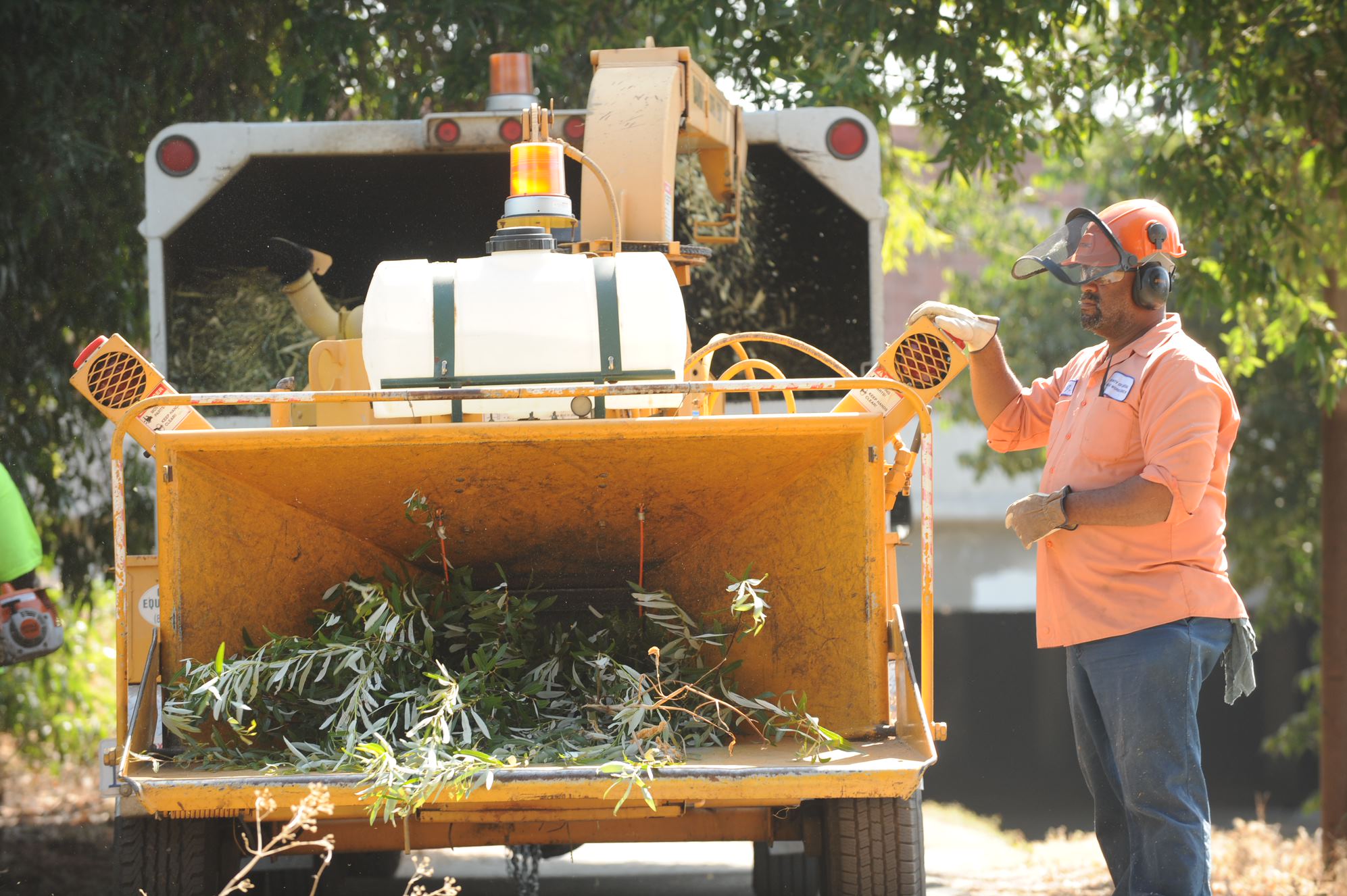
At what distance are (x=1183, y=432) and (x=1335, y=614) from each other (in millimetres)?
4493

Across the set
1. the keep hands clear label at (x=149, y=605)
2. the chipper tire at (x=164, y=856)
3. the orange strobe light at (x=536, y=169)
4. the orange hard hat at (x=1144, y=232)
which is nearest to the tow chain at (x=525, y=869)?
the chipper tire at (x=164, y=856)

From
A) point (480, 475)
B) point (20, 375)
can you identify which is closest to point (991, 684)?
point (20, 375)

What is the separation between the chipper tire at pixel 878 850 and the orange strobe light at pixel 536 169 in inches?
70.3

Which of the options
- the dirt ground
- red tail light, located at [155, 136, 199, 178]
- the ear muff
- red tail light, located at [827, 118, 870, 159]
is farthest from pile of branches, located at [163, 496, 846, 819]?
the dirt ground

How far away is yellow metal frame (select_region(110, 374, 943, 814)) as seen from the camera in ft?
10.7

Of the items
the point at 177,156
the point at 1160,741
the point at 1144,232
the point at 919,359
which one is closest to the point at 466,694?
the point at 919,359

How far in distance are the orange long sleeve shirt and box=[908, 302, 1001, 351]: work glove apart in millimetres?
299

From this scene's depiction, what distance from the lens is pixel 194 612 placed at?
12.2 ft

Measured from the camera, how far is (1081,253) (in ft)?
12.7

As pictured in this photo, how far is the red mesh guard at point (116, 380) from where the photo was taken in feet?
12.0

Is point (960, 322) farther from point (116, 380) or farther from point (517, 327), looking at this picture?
point (116, 380)

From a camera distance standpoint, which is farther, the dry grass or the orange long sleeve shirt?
the dry grass

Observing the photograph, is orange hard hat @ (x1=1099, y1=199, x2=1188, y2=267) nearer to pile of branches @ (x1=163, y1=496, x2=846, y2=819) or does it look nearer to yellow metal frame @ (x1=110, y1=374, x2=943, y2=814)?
yellow metal frame @ (x1=110, y1=374, x2=943, y2=814)

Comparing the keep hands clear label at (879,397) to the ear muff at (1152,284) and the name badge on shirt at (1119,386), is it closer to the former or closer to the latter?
the name badge on shirt at (1119,386)
